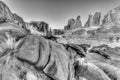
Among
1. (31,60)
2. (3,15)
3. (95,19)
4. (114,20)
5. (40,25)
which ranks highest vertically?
(95,19)

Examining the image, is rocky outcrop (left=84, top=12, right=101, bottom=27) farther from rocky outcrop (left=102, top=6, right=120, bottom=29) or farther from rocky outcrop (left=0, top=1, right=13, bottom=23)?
rocky outcrop (left=0, top=1, right=13, bottom=23)

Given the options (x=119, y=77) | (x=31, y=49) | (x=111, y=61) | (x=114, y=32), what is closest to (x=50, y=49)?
(x=31, y=49)

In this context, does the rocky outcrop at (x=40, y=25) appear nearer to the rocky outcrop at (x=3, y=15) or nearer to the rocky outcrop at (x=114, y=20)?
the rocky outcrop at (x=114, y=20)

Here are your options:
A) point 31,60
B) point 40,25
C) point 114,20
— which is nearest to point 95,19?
point 114,20

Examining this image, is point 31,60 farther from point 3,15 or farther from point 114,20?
point 114,20

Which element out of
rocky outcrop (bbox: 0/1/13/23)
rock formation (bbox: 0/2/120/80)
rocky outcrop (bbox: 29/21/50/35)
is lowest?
rock formation (bbox: 0/2/120/80)

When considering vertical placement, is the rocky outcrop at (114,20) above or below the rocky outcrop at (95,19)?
below

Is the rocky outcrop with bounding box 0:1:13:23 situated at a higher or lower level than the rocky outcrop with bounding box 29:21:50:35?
lower

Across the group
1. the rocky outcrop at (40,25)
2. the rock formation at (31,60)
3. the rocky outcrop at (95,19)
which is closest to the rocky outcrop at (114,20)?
the rocky outcrop at (95,19)

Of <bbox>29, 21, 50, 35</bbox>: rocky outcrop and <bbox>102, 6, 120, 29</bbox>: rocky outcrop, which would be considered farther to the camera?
<bbox>29, 21, 50, 35</bbox>: rocky outcrop

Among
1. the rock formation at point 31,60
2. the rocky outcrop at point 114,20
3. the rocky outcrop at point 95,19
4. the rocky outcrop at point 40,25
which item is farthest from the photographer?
the rocky outcrop at point 40,25

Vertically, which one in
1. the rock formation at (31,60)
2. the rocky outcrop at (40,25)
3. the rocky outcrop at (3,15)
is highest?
the rocky outcrop at (40,25)

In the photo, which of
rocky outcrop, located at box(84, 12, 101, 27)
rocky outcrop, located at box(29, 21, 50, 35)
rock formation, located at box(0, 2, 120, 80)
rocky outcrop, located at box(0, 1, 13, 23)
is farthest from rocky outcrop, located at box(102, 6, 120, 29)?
rocky outcrop, located at box(29, 21, 50, 35)

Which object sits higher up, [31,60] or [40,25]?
[40,25]
